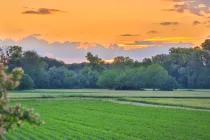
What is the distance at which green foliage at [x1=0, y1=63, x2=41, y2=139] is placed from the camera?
5.70m

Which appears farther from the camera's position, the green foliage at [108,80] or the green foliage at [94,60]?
the green foliage at [94,60]

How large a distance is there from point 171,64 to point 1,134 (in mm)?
164289

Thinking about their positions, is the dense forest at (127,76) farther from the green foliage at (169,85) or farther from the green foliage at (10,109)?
the green foliage at (10,109)

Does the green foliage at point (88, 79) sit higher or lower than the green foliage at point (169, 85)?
higher

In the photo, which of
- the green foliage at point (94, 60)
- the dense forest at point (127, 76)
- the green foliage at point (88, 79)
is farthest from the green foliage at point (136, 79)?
the green foliage at point (94, 60)

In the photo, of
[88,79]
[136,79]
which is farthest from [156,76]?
[88,79]

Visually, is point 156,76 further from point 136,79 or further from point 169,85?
point 136,79

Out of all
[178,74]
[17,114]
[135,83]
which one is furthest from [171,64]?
[17,114]

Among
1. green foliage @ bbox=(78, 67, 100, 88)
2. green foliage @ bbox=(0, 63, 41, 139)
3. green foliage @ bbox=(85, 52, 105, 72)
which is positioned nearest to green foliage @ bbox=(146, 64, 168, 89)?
green foliage @ bbox=(78, 67, 100, 88)

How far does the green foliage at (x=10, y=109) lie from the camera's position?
5.70 metres

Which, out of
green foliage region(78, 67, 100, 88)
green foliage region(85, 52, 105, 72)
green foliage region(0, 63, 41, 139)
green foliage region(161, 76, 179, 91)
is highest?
green foliage region(85, 52, 105, 72)

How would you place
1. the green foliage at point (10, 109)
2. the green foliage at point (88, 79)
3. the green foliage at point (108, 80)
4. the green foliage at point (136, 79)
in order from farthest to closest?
the green foliage at point (88, 79) → the green foliage at point (108, 80) → the green foliage at point (136, 79) → the green foliage at point (10, 109)

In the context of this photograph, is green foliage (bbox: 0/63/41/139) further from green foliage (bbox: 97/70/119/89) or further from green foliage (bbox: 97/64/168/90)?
green foliage (bbox: 97/70/119/89)

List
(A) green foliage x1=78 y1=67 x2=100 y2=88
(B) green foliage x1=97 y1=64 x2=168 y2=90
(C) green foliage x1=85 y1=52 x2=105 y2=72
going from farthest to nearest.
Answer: (C) green foliage x1=85 y1=52 x2=105 y2=72
(A) green foliage x1=78 y1=67 x2=100 y2=88
(B) green foliage x1=97 y1=64 x2=168 y2=90
